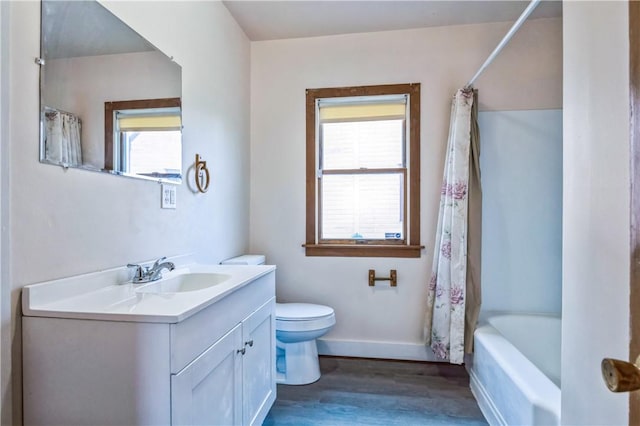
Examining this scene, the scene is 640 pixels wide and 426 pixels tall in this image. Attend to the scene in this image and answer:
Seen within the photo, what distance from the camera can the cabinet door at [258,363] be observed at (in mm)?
1460

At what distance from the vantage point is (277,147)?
2785mm

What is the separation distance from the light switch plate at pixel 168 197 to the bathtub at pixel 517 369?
1859mm

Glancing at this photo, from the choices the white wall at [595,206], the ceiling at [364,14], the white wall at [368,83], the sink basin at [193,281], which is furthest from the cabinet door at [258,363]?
the ceiling at [364,14]

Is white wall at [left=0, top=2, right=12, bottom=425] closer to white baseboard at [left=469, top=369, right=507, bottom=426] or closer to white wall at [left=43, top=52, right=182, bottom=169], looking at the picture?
white wall at [left=43, top=52, right=182, bottom=169]

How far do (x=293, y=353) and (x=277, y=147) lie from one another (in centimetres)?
158

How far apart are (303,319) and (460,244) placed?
3.80ft

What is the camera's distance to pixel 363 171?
2.69 m

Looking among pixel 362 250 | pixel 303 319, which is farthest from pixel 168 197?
pixel 362 250

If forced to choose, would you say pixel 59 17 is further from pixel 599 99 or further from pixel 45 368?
pixel 599 99

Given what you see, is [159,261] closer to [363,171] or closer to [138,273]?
[138,273]

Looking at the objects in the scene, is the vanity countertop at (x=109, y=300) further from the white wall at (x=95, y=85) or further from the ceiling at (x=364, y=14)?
→ the ceiling at (x=364, y=14)

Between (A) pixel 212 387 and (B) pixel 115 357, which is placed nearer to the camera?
(B) pixel 115 357

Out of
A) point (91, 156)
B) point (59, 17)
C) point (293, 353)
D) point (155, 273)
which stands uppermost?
point (59, 17)

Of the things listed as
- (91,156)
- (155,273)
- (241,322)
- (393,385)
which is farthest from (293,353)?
(91,156)
